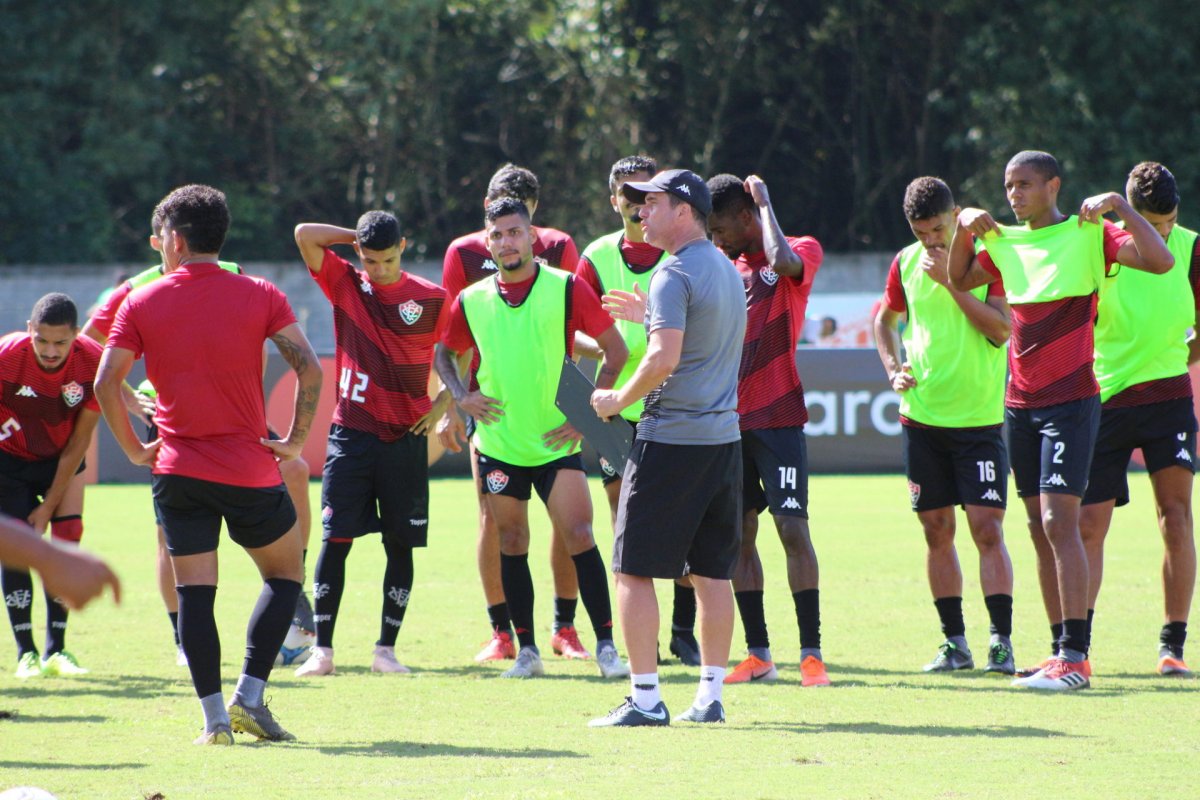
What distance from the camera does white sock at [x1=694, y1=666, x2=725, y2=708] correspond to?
6633 millimetres

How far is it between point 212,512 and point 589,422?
204cm

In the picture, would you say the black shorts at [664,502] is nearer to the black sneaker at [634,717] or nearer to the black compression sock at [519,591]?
the black sneaker at [634,717]

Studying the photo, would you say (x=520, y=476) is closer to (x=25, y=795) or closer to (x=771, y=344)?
(x=771, y=344)

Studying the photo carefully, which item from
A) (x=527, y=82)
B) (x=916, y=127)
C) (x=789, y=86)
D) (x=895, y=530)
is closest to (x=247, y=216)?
(x=527, y=82)

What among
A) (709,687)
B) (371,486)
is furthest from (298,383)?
(371,486)

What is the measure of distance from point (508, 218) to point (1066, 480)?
290 centimetres

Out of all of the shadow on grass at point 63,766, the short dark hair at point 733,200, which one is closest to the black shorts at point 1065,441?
the short dark hair at point 733,200

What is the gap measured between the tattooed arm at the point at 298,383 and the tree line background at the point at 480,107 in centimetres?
2884

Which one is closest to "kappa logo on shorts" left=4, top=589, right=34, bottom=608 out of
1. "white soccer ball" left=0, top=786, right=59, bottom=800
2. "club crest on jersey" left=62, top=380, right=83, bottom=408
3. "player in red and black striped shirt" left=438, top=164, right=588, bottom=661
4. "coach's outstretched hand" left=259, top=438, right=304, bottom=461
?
"club crest on jersey" left=62, top=380, right=83, bottom=408

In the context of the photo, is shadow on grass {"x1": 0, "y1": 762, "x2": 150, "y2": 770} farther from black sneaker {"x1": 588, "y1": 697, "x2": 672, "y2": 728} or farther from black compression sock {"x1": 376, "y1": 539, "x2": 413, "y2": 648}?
black compression sock {"x1": 376, "y1": 539, "x2": 413, "y2": 648}

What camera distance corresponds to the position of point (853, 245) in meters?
37.5

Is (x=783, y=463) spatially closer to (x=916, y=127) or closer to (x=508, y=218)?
(x=508, y=218)

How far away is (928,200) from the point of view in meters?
8.20

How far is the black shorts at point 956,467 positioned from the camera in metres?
8.26
